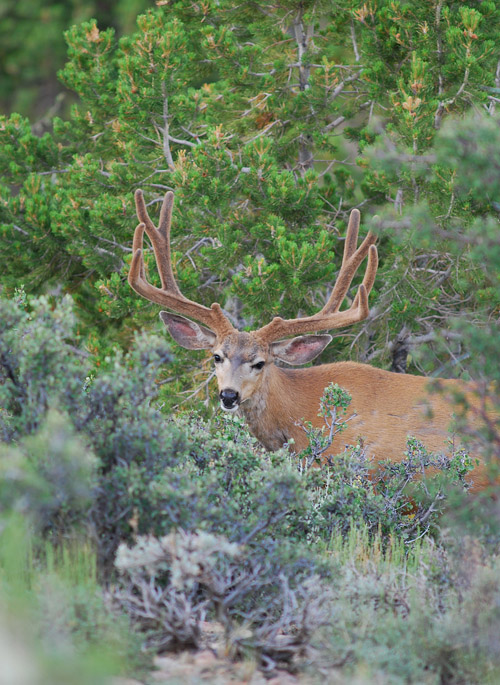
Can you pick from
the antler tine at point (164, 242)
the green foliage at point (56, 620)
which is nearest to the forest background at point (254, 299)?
the green foliage at point (56, 620)

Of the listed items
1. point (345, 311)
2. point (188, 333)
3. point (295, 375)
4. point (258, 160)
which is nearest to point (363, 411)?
point (295, 375)

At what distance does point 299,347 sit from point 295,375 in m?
0.24

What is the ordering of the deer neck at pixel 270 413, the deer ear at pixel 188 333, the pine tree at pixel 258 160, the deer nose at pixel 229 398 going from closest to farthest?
the deer nose at pixel 229 398 < the deer neck at pixel 270 413 < the deer ear at pixel 188 333 < the pine tree at pixel 258 160

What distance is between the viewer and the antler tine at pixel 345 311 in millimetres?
7484

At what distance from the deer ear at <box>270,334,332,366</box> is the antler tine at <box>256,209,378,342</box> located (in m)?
0.11

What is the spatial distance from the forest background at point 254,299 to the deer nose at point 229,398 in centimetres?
27

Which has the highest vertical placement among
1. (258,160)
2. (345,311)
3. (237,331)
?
(258,160)

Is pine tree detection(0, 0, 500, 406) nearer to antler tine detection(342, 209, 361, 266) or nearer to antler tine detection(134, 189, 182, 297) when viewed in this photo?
antler tine detection(342, 209, 361, 266)

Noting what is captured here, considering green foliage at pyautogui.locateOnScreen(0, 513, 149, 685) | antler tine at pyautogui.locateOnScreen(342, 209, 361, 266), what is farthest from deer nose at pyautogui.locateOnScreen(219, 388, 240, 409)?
green foliage at pyautogui.locateOnScreen(0, 513, 149, 685)

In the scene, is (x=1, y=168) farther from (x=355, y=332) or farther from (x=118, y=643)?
(x=118, y=643)

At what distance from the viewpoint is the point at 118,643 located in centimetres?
380

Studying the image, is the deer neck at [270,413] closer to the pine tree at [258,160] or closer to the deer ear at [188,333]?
the deer ear at [188,333]

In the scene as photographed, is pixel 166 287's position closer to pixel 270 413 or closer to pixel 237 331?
pixel 237 331

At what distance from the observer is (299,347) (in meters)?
7.76
